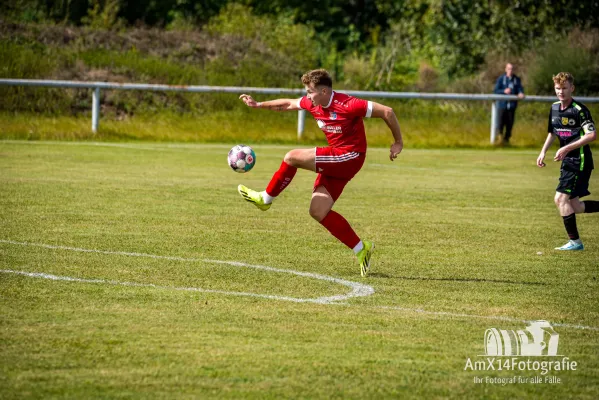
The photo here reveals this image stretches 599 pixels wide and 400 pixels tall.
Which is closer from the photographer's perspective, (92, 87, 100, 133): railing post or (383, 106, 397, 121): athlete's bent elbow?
(383, 106, 397, 121): athlete's bent elbow

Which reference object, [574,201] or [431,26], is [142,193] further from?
[431,26]

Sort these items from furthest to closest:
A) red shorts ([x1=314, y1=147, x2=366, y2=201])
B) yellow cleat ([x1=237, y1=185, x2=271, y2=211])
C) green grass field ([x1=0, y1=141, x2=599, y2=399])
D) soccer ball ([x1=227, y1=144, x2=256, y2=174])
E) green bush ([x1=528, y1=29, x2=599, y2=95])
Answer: green bush ([x1=528, y1=29, x2=599, y2=95]) < soccer ball ([x1=227, y1=144, x2=256, y2=174]) < yellow cleat ([x1=237, y1=185, x2=271, y2=211]) < red shorts ([x1=314, y1=147, x2=366, y2=201]) < green grass field ([x1=0, y1=141, x2=599, y2=399])

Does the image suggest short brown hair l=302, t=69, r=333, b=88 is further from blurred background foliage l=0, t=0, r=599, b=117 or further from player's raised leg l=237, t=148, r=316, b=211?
blurred background foliage l=0, t=0, r=599, b=117

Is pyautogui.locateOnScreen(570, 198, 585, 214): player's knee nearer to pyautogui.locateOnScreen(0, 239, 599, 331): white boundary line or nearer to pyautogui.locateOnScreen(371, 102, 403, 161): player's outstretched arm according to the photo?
pyautogui.locateOnScreen(371, 102, 403, 161): player's outstretched arm

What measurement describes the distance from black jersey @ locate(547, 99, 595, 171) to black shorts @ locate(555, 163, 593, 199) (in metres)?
0.05

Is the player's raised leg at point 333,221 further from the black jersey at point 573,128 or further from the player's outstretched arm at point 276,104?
the black jersey at point 573,128

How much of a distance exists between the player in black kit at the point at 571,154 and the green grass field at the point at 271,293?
41cm

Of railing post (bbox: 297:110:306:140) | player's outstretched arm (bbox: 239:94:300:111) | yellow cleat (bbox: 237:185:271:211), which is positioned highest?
player's outstretched arm (bbox: 239:94:300:111)

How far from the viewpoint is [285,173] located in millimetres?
8664

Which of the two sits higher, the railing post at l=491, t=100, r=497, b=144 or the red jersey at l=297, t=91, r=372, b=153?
the red jersey at l=297, t=91, r=372, b=153

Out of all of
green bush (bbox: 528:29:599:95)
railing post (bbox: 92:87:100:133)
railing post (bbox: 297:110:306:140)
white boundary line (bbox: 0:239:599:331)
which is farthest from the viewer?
green bush (bbox: 528:29:599:95)

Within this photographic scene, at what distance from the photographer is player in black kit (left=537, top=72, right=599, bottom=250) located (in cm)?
1022

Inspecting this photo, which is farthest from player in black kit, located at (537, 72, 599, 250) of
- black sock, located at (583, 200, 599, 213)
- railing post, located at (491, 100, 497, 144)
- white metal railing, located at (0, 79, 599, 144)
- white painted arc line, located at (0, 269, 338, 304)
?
railing post, located at (491, 100, 497, 144)

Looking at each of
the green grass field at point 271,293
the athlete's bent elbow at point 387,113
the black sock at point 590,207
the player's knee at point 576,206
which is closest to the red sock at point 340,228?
the green grass field at point 271,293
